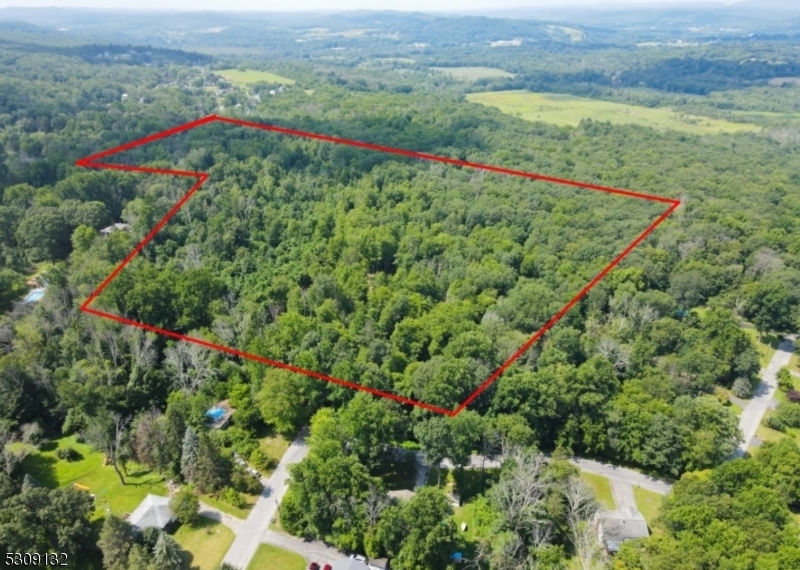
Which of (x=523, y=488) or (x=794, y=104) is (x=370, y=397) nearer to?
(x=523, y=488)

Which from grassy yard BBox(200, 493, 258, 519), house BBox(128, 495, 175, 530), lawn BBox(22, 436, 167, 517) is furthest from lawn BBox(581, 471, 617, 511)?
lawn BBox(22, 436, 167, 517)

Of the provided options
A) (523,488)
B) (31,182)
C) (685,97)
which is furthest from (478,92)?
(523,488)

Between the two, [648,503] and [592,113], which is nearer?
[648,503]

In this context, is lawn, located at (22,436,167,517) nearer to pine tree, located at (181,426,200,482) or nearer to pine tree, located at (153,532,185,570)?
pine tree, located at (181,426,200,482)

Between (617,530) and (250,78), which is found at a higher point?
(250,78)

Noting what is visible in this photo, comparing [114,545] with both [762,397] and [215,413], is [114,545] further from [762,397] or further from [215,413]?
[762,397]

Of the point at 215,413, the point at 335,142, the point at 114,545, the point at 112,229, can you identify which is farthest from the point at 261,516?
the point at 335,142

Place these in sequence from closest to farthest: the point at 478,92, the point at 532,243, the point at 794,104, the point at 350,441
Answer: the point at 350,441 → the point at 532,243 → the point at 794,104 → the point at 478,92
